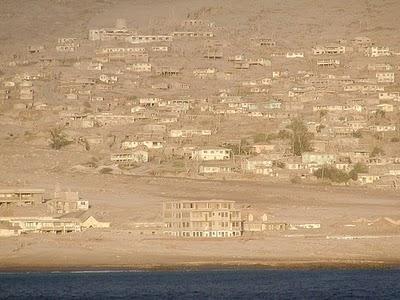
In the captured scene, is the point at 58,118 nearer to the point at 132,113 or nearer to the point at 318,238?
the point at 132,113

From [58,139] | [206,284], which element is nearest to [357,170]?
[58,139]

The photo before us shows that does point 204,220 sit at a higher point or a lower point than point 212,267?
higher

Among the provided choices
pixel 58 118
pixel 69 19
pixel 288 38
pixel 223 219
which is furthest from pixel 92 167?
pixel 69 19

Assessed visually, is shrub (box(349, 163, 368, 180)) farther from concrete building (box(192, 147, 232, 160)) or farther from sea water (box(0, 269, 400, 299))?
sea water (box(0, 269, 400, 299))

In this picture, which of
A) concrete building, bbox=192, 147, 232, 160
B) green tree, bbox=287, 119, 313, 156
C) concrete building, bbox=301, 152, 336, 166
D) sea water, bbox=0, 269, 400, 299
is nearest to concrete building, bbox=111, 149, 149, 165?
concrete building, bbox=192, 147, 232, 160

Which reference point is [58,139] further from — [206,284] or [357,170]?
[206,284]
